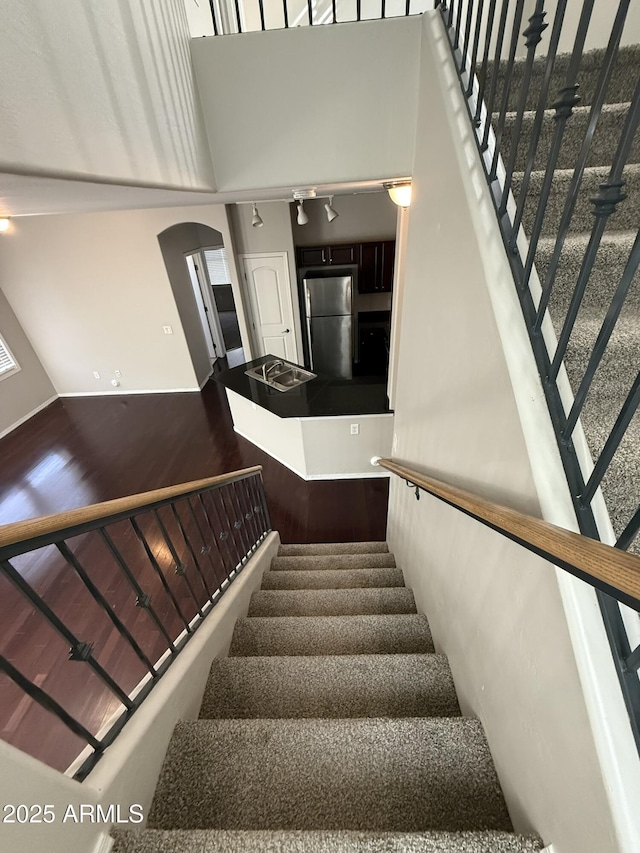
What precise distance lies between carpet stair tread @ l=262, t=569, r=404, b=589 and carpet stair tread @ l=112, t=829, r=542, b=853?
1640 mm

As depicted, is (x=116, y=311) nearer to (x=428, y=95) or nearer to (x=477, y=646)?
(x=428, y=95)

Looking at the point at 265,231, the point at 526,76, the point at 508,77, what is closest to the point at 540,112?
the point at 526,76

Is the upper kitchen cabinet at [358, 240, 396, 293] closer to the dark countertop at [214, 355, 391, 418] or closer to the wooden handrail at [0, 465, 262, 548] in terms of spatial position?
the dark countertop at [214, 355, 391, 418]

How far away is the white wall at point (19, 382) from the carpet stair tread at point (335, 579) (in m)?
5.23

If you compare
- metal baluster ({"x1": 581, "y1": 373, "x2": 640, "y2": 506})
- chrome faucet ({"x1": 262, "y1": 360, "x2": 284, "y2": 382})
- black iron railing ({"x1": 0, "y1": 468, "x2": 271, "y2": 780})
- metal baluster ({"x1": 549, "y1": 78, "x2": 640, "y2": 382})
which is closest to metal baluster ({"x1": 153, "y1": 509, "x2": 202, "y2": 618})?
black iron railing ({"x1": 0, "y1": 468, "x2": 271, "y2": 780})

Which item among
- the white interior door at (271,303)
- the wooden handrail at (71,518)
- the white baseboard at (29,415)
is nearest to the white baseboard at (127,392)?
the white baseboard at (29,415)

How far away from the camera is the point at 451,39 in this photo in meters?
1.46

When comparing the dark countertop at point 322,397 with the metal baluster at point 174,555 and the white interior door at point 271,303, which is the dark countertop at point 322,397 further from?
the metal baluster at point 174,555

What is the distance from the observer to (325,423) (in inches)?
151

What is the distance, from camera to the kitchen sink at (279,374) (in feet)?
14.4

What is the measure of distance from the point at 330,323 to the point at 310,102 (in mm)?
3871

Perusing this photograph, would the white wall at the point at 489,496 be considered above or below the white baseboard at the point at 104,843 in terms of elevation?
above

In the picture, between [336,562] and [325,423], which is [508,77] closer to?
[336,562]

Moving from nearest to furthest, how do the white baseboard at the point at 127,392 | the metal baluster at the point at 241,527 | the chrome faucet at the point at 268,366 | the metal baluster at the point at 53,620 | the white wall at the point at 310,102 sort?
the metal baluster at the point at 53,620 < the white wall at the point at 310,102 < the metal baluster at the point at 241,527 < the chrome faucet at the point at 268,366 < the white baseboard at the point at 127,392
